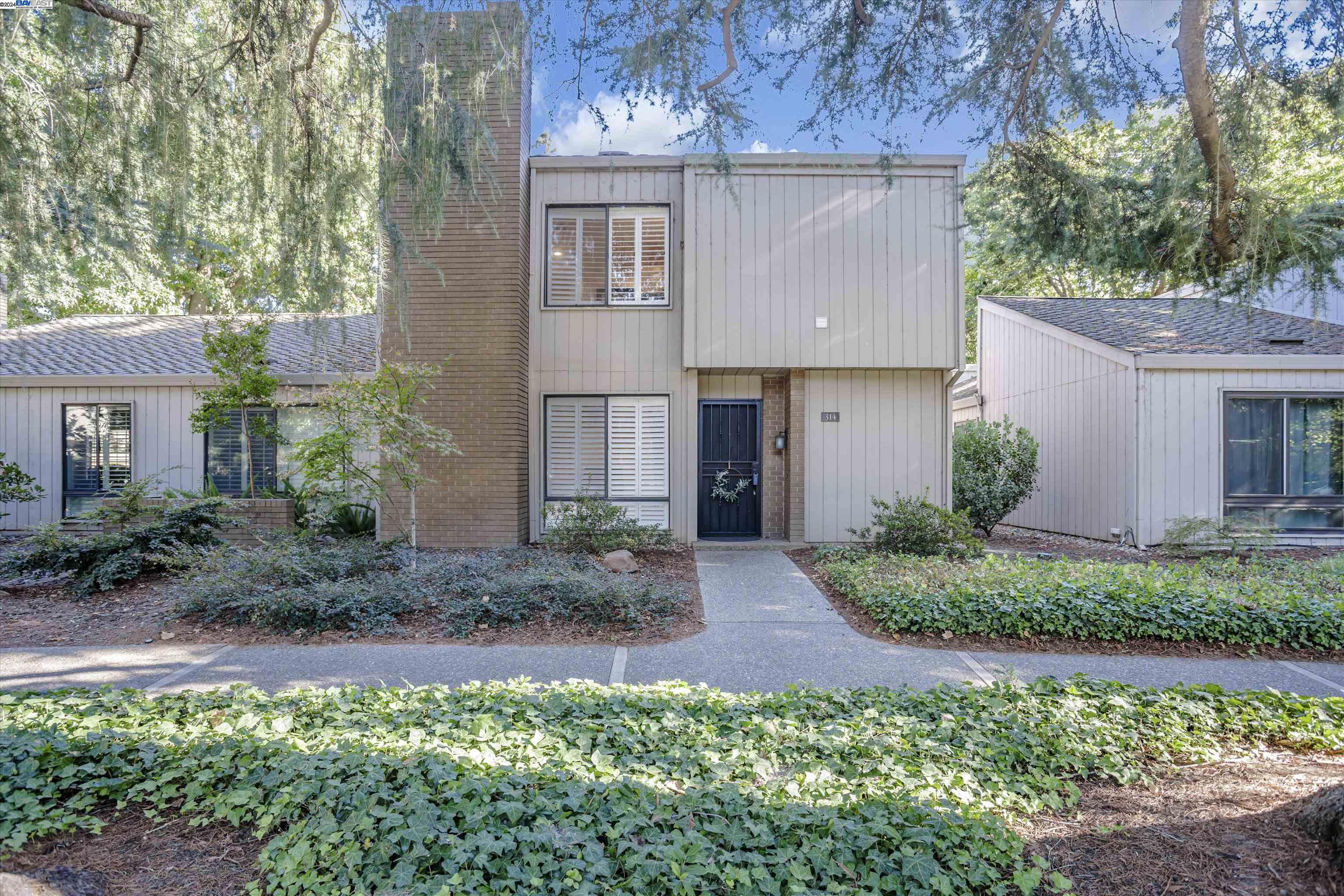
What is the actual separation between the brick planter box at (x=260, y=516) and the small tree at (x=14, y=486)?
2443mm

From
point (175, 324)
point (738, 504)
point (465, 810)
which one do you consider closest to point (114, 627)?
point (465, 810)

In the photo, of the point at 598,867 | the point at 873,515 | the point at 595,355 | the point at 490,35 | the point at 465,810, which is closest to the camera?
the point at 598,867

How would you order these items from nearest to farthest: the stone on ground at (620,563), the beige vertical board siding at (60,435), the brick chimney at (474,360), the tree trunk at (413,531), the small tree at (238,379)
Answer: the tree trunk at (413,531) < the stone on ground at (620,563) < the brick chimney at (474,360) < the small tree at (238,379) < the beige vertical board siding at (60,435)

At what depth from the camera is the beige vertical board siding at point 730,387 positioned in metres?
9.98

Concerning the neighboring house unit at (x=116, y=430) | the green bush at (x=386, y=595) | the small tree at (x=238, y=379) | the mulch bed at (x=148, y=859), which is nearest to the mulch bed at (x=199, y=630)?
the green bush at (x=386, y=595)

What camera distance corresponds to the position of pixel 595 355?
31.4 feet

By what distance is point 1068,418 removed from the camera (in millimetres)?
11211

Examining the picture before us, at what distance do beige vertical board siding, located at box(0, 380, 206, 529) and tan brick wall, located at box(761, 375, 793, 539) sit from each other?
29.3ft

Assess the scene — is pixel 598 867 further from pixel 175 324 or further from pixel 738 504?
pixel 175 324

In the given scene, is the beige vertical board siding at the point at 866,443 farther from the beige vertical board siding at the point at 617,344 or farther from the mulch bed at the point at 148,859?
the mulch bed at the point at 148,859

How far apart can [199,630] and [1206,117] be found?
7933mm

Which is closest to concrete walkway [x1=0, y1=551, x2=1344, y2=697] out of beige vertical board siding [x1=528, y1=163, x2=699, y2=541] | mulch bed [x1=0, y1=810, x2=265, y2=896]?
mulch bed [x1=0, y1=810, x2=265, y2=896]

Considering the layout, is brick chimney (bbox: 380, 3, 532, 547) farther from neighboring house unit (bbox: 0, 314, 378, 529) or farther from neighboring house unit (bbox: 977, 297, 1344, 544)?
neighboring house unit (bbox: 977, 297, 1344, 544)

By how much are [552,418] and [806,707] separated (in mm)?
6831
